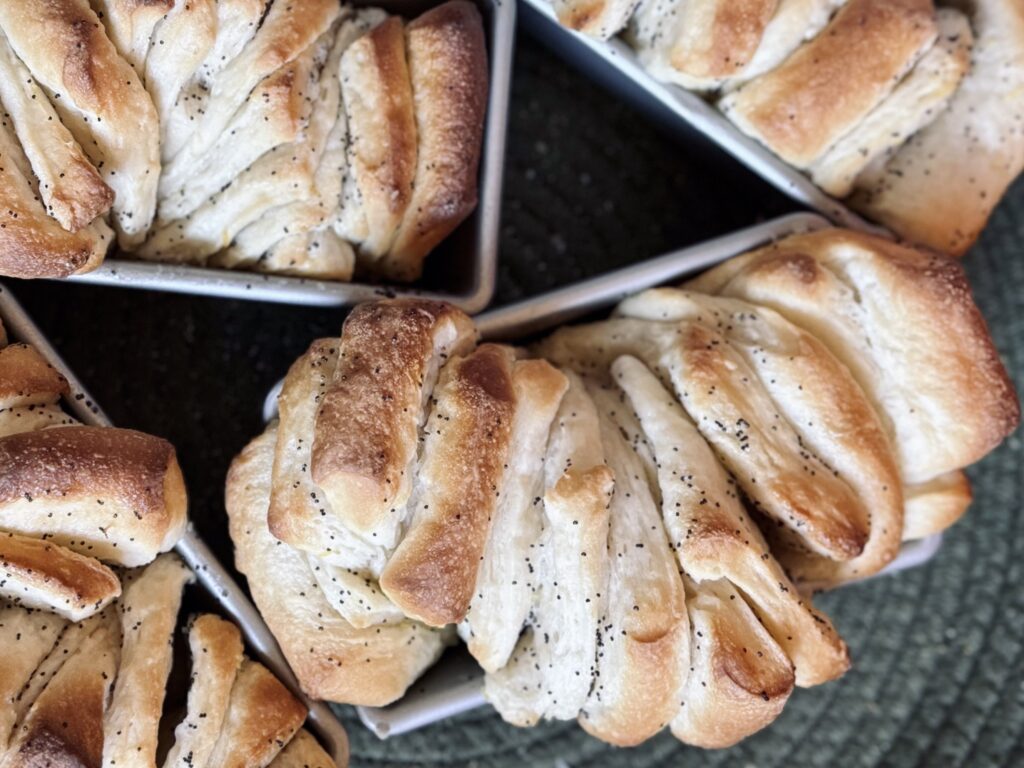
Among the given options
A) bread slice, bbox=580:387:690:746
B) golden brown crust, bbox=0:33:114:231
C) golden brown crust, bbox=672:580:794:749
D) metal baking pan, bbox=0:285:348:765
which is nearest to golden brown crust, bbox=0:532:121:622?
metal baking pan, bbox=0:285:348:765

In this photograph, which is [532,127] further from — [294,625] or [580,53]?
[294,625]

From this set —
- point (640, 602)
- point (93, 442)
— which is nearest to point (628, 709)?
point (640, 602)

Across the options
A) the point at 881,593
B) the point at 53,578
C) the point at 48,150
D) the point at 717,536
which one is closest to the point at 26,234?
the point at 48,150

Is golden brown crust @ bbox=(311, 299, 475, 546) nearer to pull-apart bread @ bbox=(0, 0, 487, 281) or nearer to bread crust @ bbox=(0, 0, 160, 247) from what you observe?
pull-apart bread @ bbox=(0, 0, 487, 281)

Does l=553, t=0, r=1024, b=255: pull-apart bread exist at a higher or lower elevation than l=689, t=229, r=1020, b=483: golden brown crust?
higher

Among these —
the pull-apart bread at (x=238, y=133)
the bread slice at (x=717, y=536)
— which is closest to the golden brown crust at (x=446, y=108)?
the pull-apart bread at (x=238, y=133)
